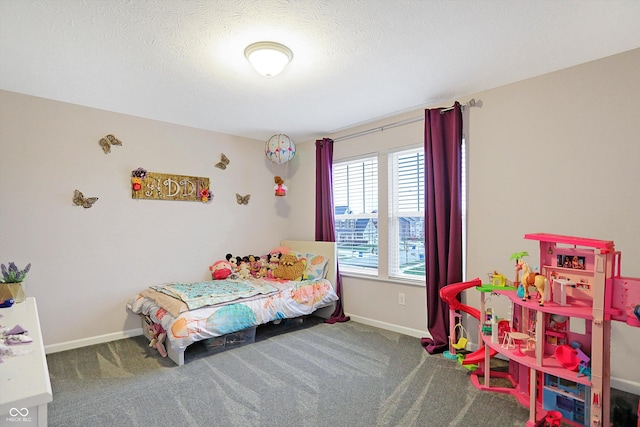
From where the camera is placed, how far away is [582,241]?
→ 66.9 inches

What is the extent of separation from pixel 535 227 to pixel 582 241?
94 centimetres

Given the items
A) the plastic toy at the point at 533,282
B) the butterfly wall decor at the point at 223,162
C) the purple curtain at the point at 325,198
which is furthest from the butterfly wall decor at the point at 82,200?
the plastic toy at the point at 533,282

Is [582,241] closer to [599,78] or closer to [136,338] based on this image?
[599,78]

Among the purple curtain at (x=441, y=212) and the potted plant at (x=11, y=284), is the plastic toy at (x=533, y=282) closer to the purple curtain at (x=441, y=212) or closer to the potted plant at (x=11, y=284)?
the purple curtain at (x=441, y=212)

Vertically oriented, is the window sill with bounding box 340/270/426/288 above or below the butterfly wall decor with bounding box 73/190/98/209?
below

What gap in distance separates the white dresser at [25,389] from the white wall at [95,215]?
197 cm

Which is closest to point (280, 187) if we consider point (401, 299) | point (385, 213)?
point (385, 213)

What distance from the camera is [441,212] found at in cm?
299

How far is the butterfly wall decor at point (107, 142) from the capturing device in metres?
3.21

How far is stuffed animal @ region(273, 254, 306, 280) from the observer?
3840 millimetres

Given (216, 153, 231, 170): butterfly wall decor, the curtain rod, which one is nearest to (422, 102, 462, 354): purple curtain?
the curtain rod

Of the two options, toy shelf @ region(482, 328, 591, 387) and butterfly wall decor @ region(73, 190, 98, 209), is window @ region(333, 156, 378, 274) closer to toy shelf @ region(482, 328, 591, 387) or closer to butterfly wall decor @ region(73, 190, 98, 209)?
toy shelf @ region(482, 328, 591, 387)

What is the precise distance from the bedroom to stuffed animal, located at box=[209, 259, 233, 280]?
14 cm

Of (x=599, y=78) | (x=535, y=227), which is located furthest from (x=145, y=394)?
(x=599, y=78)
